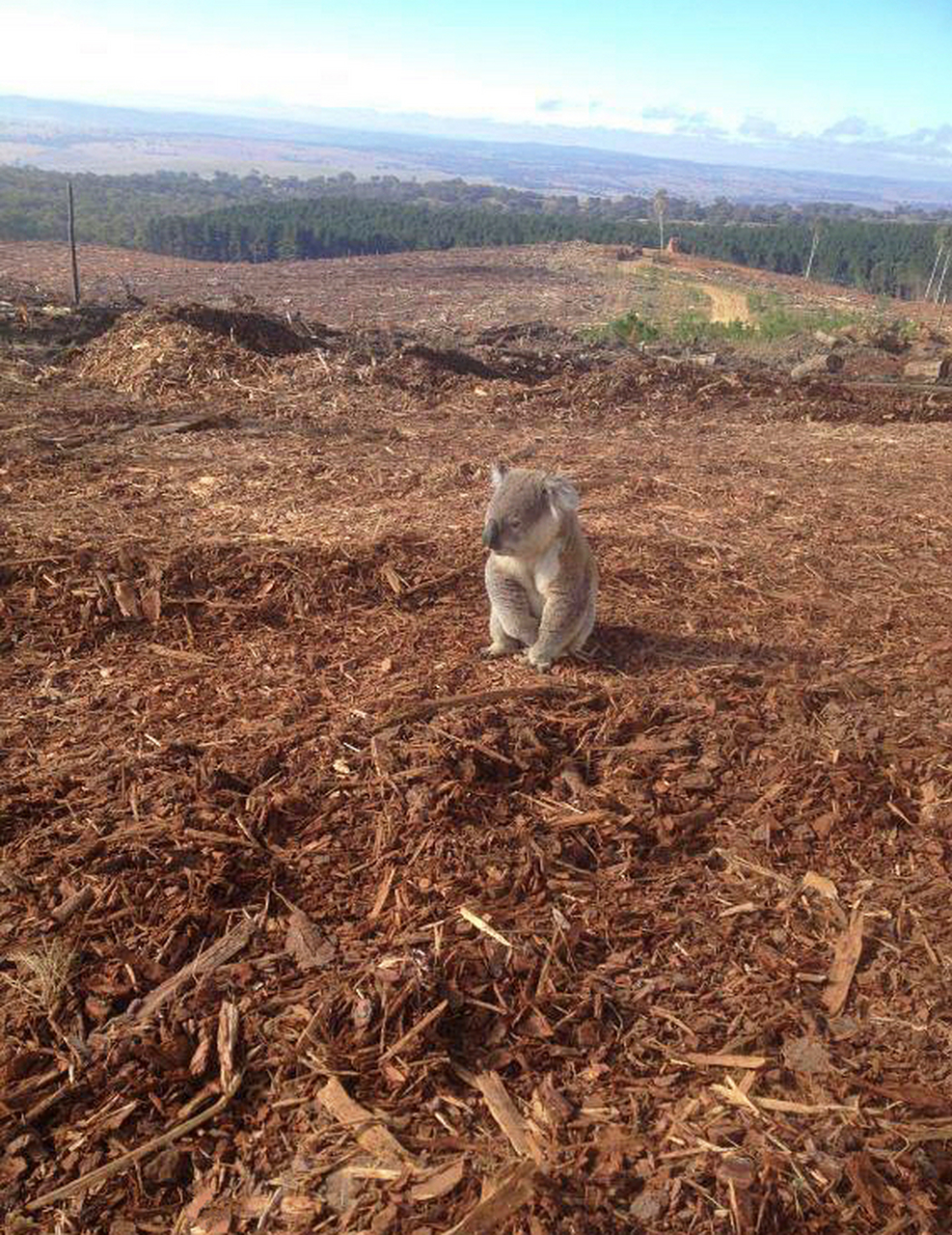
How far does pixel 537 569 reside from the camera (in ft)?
18.6

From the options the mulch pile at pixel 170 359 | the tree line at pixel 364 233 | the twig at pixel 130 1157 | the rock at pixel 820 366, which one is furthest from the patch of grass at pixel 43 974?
the tree line at pixel 364 233

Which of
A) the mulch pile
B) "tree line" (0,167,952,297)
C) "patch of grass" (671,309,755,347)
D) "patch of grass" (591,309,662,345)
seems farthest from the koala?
"tree line" (0,167,952,297)

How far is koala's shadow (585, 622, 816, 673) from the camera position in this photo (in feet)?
19.8

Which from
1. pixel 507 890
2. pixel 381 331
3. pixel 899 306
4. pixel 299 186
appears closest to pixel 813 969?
pixel 507 890

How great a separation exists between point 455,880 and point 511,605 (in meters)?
2.17

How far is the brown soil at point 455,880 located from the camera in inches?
115

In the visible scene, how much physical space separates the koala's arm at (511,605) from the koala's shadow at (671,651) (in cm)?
48

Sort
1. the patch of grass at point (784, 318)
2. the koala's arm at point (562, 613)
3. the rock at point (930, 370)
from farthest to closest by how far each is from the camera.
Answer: the patch of grass at point (784, 318) < the rock at point (930, 370) < the koala's arm at point (562, 613)

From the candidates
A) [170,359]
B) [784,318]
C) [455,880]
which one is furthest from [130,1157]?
[784,318]

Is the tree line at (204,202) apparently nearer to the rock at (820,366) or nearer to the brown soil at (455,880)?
the rock at (820,366)

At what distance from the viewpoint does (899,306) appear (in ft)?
133

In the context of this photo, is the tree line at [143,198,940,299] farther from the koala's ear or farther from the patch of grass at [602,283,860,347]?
the koala's ear

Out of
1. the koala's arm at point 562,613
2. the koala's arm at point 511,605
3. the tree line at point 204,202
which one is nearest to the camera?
the koala's arm at point 562,613

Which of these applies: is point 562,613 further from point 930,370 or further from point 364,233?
point 364,233
